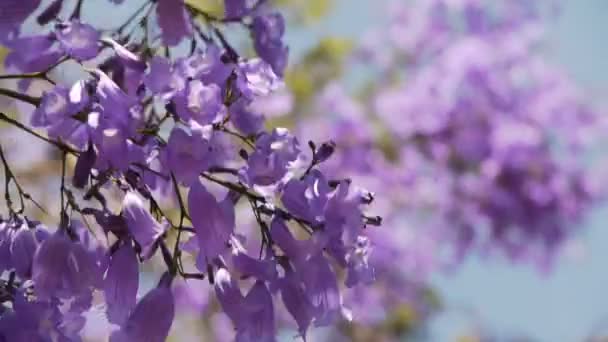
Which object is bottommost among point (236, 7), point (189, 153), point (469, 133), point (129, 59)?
point (189, 153)

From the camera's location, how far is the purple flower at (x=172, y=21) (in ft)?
3.32

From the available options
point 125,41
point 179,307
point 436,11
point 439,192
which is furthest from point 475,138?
point 125,41

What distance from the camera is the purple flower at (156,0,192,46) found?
3.32 feet

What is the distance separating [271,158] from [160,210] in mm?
116

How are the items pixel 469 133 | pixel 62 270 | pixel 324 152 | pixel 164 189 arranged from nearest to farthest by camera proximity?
pixel 62 270, pixel 324 152, pixel 164 189, pixel 469 133

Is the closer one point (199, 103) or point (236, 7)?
point (199, 103)

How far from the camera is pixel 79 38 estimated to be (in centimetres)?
110

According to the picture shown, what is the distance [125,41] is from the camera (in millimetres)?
1200

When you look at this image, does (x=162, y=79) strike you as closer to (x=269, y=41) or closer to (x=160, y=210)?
(x=160, y=210)

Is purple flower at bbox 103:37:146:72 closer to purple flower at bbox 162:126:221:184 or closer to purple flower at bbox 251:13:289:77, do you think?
purple flower at bbox 162:126:221:184

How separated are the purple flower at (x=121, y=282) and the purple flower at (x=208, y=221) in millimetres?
62

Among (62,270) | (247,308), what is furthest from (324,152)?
(62,270)

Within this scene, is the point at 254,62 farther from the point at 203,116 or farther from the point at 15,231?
the point at 15,231

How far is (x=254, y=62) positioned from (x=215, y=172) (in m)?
0.12
